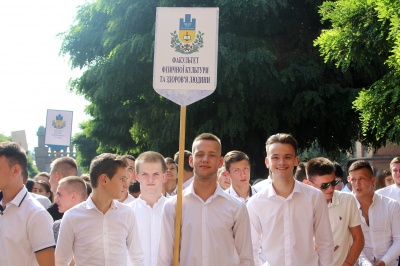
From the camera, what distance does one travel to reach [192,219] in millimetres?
5922

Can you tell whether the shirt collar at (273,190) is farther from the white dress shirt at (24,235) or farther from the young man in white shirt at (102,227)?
the white dress shirt at (24,235)

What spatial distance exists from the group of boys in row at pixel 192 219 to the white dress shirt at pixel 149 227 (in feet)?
0.04

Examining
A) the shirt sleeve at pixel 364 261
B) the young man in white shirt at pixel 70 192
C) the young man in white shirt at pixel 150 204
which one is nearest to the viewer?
the young man in white shirt at pixel 70 192

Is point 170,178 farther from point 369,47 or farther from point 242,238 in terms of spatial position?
point 242,238

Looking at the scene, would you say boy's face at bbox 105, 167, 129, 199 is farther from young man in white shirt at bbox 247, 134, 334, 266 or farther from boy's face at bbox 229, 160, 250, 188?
boy's face at bbox 229, 160, 250, 188

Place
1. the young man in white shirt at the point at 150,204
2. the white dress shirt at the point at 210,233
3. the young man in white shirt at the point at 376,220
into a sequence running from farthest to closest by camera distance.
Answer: the young man in white shirt at the point at 376,220 → the young man in white shirt at the point at 150,204 → the white dress shirt at the point at 210,233

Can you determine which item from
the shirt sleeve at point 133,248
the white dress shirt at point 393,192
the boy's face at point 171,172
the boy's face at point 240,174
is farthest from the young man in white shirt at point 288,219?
the white dress shirt at point 393,192

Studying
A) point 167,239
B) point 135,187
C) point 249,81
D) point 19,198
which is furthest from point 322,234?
point 249,81

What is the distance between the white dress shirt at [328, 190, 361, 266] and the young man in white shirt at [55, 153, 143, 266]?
2336 millimetres

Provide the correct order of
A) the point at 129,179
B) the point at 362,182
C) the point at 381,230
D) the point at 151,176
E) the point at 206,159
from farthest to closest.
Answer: the point at 129,179 → the point at 362,182 → the point at 381,230 → the point at 151,176 → the point at 206,159

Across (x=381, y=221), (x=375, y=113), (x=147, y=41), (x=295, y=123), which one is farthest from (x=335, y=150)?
(x=381, y=221)

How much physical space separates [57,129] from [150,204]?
1178cm

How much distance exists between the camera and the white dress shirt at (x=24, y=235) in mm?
5574

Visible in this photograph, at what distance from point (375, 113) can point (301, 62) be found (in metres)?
13.1
